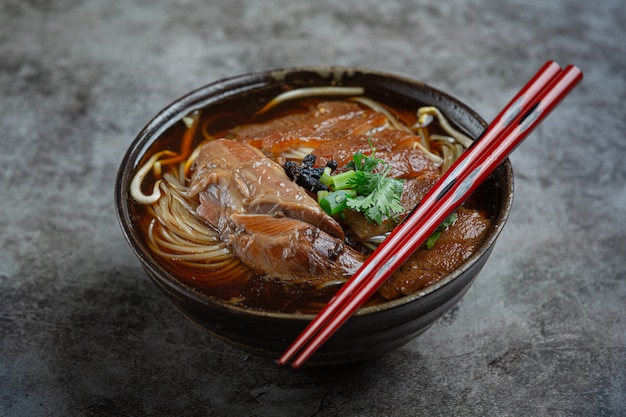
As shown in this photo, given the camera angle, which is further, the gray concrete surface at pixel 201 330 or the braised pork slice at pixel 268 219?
the gray concrete surface at pixel 201 330

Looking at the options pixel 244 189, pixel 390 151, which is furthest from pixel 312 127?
pixel 244 189

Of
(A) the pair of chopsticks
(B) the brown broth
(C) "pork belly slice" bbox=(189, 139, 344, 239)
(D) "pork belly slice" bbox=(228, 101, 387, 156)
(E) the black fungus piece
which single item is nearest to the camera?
(A) the pair of chopsticks

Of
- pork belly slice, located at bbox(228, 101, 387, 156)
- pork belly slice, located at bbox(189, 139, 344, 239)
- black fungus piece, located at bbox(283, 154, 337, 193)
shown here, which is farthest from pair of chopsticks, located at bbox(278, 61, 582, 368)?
pork belly slice, located at bbox(228, 101, 387, 156)

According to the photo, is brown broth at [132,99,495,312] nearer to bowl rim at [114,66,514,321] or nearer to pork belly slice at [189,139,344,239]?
bowl rim at [114,66,514,321]

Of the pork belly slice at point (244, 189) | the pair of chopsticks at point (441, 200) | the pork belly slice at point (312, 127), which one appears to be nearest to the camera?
the pair of chopsticks at point (441, 200)

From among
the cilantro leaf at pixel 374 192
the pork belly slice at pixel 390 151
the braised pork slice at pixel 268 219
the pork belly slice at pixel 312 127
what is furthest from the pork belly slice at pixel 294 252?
the pork belly slice at pixel 312 127

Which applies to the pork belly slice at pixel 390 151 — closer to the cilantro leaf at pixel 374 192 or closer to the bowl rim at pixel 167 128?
the cilantro leaf at pixel 374 192

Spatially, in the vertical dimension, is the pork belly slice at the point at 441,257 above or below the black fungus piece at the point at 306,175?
above

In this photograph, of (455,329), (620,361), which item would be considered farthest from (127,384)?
Answer: (620,361)
